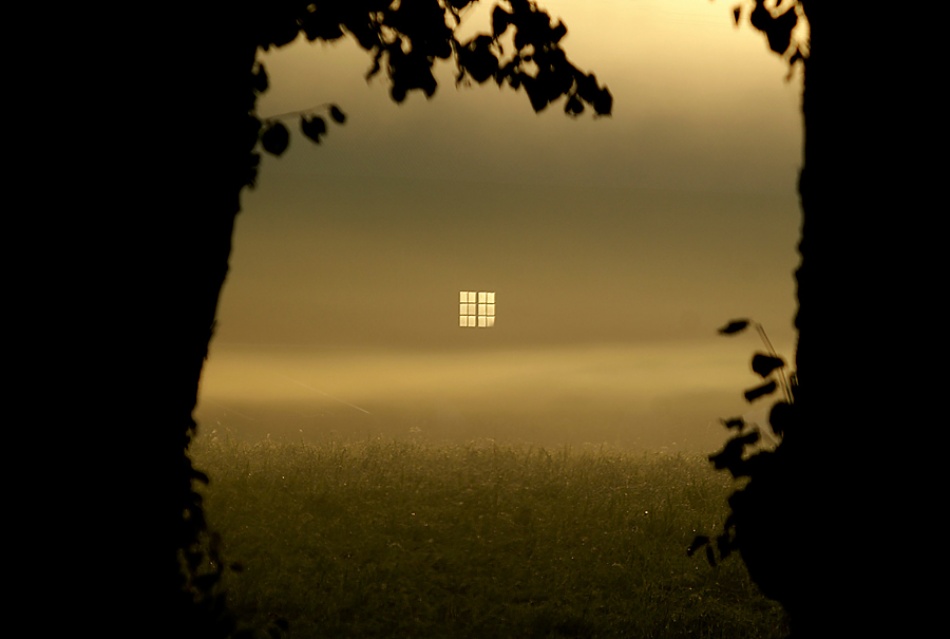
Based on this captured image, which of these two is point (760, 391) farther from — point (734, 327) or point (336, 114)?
point (336, 114)

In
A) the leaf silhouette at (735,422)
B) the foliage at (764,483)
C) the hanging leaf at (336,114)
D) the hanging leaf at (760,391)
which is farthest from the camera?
Result: the hanging leaf at (336,114)

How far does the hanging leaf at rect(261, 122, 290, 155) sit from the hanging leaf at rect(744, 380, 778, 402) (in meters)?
3.51

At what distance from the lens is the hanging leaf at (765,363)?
12.0 ft

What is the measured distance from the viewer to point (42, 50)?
2502 mm

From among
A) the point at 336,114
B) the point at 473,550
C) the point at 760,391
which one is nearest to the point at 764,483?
the point at 760,391

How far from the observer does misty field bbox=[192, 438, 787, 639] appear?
1032 cm

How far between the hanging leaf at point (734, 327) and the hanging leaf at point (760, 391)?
0.24m

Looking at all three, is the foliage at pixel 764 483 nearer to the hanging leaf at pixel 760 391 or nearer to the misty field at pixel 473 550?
the hanging leaf at pixel 760 391

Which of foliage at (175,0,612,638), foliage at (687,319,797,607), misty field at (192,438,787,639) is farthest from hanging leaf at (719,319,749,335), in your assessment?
misty field at (192,438,787,639)

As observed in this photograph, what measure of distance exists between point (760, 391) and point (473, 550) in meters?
8.92

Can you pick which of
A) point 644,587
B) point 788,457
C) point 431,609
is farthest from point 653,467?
point 788,457

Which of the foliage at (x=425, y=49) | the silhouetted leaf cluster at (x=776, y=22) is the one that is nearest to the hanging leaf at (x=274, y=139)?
the foliage at (x=425, y=49)

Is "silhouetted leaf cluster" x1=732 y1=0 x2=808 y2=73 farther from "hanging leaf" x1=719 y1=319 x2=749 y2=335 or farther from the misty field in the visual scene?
the misty field

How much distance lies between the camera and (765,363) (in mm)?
3670
